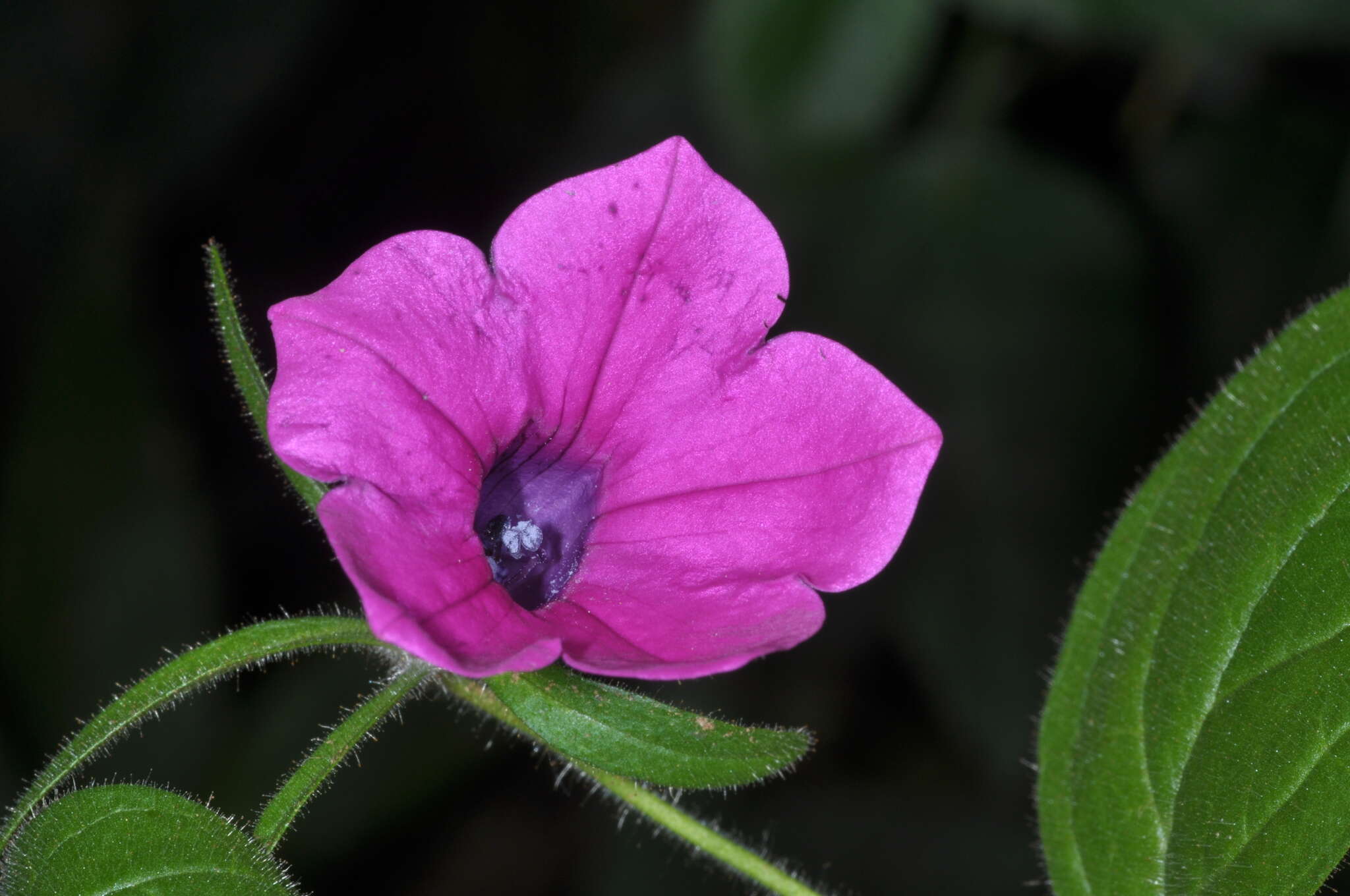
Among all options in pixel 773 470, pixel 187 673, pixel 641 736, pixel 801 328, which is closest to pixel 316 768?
pixel 187 673

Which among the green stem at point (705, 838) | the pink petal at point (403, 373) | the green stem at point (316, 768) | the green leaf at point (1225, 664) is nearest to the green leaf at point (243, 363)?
the pink petal at point (403, 373)

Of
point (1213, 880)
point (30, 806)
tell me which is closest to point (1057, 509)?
point (1213, 880)

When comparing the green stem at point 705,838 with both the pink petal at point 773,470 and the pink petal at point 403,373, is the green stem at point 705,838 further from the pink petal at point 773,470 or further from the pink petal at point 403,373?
the pink petal at point 403,373

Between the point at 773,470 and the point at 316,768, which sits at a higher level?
the point at 773,470

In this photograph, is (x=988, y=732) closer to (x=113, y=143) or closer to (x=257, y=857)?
(x=257, y=857)

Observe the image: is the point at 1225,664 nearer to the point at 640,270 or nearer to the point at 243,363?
the point at 640,270
